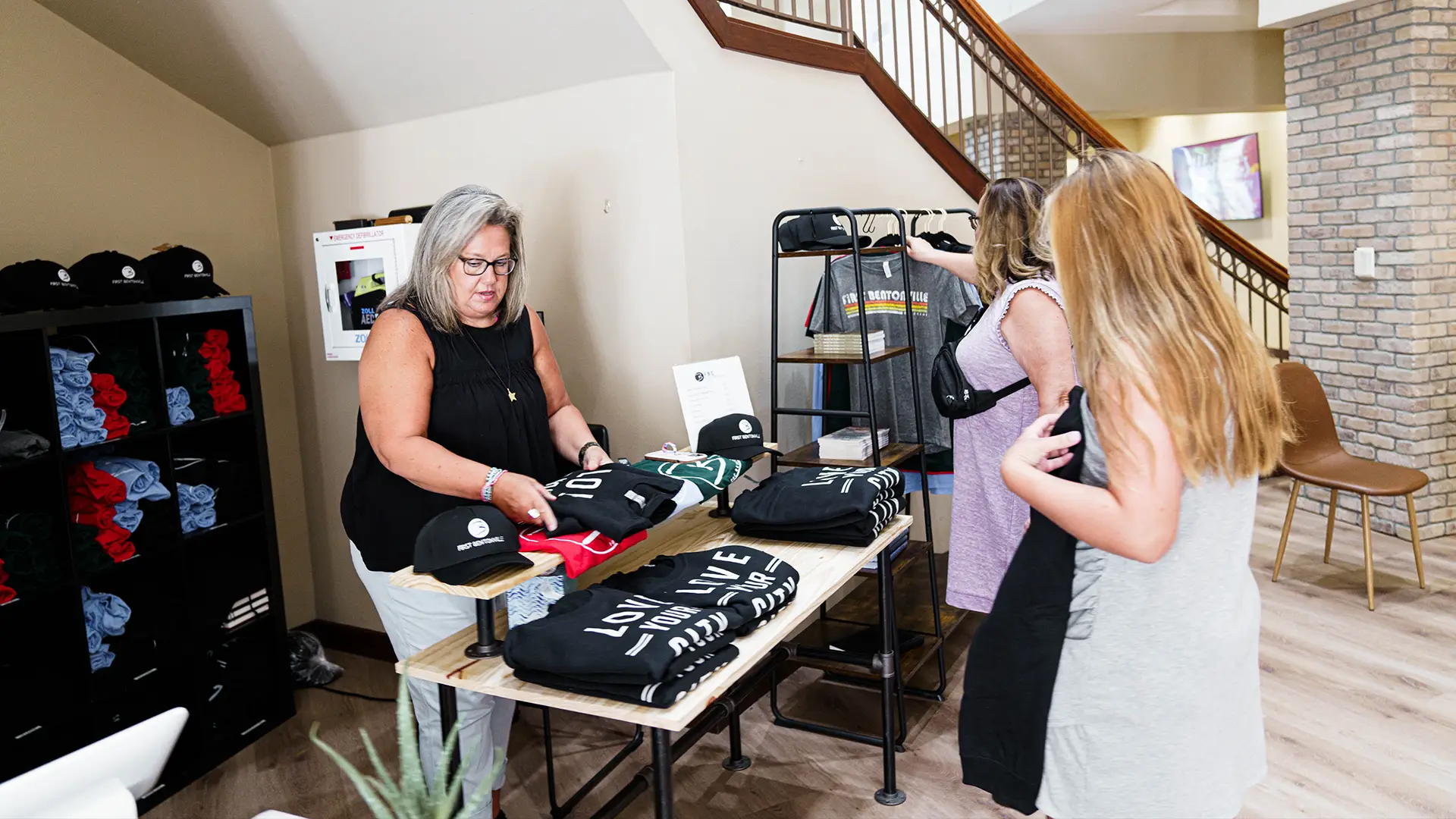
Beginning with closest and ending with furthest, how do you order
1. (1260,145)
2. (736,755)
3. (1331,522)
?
(736,755), (1331,522), (1260,145)

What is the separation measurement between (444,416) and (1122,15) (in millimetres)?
5931

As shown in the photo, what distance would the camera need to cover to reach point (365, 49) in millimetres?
3080

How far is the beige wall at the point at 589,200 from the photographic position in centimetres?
295

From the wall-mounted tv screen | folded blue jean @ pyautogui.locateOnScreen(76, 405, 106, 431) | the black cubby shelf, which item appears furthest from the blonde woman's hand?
the wall-mounted tv screen

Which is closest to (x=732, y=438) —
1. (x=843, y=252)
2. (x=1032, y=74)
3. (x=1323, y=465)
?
(x=843, y=252)

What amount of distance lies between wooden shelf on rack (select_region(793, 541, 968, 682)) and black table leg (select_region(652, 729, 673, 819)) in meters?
1.34

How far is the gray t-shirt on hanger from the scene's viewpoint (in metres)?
3.32

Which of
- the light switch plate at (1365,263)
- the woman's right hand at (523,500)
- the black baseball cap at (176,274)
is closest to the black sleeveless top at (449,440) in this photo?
the woman's right hand at (523,500)

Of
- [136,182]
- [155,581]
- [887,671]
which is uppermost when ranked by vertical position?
[136,182]

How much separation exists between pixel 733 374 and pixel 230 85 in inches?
84.8

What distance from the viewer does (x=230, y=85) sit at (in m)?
3.40

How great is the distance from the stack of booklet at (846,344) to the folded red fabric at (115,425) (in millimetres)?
2048

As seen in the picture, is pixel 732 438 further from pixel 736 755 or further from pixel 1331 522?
pixel 1331 522

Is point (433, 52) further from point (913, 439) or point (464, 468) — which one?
point (913, 439)
